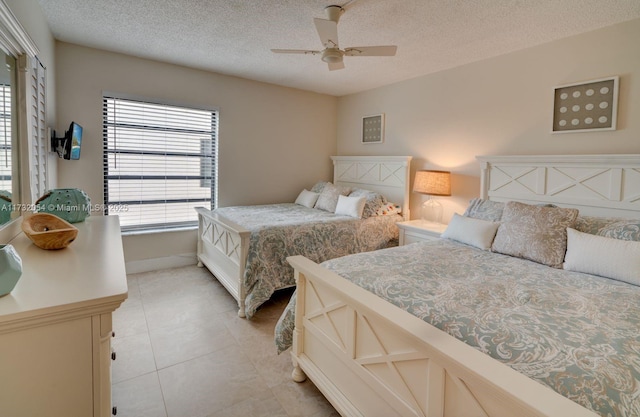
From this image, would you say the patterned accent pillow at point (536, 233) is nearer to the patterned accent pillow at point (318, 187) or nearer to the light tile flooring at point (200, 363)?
the light tile flooring at point (200, 363)

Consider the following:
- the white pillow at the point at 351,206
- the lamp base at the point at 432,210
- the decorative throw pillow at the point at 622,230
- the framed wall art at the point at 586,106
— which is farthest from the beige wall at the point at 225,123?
the decorative throw pillow at the point at 622,230

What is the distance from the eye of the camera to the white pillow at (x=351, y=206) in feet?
12.6

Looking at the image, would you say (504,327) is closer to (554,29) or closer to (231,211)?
(554,29)

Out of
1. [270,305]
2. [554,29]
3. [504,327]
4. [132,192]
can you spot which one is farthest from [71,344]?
[554,29]

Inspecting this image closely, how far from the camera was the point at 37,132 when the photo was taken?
2.35m

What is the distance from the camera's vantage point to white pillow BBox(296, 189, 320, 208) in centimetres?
456

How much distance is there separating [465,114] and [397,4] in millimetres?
1739

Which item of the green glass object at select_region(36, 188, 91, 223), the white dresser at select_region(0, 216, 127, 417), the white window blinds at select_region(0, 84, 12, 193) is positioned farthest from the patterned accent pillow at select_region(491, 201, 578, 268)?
the white window blinds at select_region(0, 84, 12, 193)

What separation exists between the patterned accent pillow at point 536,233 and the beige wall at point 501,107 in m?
0.92

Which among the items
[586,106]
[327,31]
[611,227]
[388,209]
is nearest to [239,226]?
[327,31]

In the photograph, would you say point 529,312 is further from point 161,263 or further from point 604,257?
point 161,263

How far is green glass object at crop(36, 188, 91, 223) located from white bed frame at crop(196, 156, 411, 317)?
113cm

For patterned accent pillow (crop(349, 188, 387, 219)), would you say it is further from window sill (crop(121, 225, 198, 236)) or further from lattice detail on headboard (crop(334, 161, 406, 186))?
window sill (crop(121, 225, 198, 236))

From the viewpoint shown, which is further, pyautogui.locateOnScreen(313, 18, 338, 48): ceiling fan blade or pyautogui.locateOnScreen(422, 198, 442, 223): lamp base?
pyautogui.locateOnScreen(422, 198, 442, 223): lamp base
